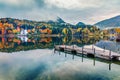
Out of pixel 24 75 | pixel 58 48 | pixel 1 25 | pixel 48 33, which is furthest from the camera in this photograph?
pixel 48 33

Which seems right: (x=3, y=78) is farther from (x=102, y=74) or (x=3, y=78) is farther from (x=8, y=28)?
(x=8, y=28)

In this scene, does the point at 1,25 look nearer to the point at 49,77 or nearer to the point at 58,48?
the point at 58,48

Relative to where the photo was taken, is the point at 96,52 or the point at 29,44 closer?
the point at 96,52

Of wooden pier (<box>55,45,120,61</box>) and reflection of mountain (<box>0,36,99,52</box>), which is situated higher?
wooden pier (<box>55,45,120,61</box>)

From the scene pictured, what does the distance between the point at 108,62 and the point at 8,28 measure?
151 metres

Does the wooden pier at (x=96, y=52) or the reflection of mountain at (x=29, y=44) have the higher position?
the wooden pier at (x=96, y=52)

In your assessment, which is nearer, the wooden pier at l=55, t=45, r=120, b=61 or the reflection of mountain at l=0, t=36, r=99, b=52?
the wooden pier at l=55, t=45, r=120, b=61

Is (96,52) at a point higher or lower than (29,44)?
higher

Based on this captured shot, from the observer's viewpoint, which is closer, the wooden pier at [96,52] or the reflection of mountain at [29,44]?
the wooden pier at [96,52]

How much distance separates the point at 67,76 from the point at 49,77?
2.32 m

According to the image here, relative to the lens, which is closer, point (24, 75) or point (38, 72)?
point (24, 75)

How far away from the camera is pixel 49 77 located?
2553cm

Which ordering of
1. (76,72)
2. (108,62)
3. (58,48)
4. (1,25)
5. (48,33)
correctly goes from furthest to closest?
1. (48,33)
2. (1,25)
3. (58,48)
4. (108,62)
5. (76,72)

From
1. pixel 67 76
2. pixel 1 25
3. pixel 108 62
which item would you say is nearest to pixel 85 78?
pixel 67 76
